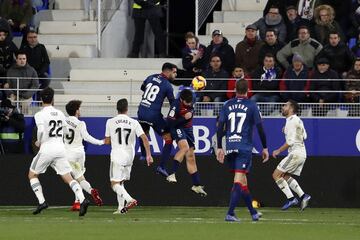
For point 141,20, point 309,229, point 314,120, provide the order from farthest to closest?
point 141,20
point 314,120
point 309,229

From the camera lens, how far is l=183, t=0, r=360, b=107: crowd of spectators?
26.6 metres

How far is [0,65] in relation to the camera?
91.8ft

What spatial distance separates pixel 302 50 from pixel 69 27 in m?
6.45

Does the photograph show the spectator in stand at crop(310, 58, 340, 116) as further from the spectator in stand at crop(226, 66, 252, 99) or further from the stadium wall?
the stadium wall

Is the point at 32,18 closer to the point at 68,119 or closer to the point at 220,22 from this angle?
the point at 220,22

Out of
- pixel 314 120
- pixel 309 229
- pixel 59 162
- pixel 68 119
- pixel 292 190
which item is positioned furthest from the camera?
pixel 314 120

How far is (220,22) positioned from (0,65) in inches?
220

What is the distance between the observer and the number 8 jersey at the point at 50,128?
68.0ft

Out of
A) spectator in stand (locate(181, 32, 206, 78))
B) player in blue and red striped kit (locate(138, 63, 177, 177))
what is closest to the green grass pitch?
player in blue and red striped kit (locate(138, 63, 177, 177))

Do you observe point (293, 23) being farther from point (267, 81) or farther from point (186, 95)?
point (186, 95)

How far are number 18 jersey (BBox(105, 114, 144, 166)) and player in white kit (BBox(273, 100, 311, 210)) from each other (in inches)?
121

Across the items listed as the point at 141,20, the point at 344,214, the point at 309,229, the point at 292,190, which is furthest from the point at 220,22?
the point at 309,229

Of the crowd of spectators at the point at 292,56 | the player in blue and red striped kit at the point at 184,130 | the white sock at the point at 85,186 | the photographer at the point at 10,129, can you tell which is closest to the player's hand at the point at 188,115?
the player in blue and red striped kit at the point at 184,130

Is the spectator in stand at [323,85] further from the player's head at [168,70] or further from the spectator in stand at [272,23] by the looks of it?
the player's head at [168,70]
